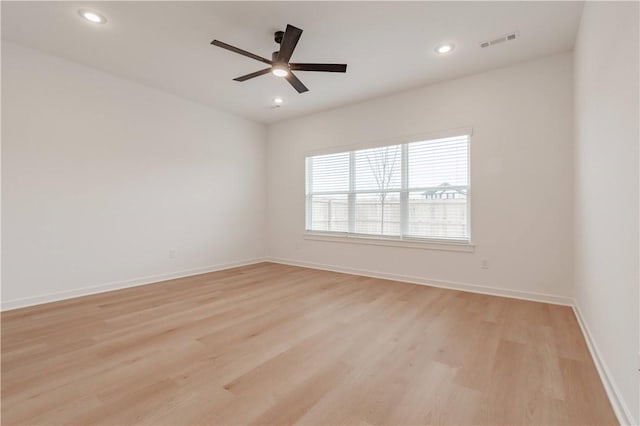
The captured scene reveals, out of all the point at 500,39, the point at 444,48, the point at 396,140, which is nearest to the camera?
the point at 500,39

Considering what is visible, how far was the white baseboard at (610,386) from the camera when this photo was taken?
1370mm

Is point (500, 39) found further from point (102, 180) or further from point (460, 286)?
point (102, 180)

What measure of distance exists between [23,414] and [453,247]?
4.15 meters

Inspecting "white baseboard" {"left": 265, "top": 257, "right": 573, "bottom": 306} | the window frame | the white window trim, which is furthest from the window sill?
the white window trim

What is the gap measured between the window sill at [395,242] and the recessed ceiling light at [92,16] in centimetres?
398

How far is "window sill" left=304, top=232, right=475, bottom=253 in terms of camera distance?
3834 mm

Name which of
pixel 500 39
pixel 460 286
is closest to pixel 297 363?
pixel 460 286

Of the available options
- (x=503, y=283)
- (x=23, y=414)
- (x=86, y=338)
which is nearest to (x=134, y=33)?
(x=86, y=338)

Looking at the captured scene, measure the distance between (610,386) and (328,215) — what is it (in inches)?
161

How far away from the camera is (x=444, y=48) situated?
3125 mm

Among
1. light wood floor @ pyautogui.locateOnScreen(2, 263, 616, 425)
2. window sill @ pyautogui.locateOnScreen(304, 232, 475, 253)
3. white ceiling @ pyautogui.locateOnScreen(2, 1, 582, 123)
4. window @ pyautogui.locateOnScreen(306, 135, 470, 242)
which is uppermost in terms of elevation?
white ceiling @ pyautogui.locateOnScreen(2, 1, 582, 123)

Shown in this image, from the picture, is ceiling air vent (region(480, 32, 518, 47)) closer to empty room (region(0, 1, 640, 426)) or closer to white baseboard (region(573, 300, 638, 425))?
empty room (region(0, 1, 640, 426))

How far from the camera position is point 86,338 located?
2354 mm

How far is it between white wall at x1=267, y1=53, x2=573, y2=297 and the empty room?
0.08 feet
